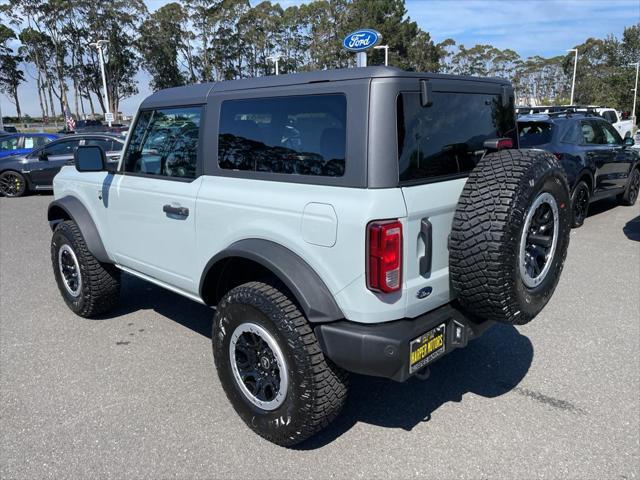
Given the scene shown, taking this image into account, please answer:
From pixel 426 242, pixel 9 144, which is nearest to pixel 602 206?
pixel 426 242

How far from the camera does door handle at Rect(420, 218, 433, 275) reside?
2.43 metres

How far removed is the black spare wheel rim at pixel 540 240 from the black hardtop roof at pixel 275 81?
0.85 metres

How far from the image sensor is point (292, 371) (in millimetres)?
2566

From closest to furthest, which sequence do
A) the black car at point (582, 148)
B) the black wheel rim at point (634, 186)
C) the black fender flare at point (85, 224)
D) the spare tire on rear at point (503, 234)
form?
the spare tire on rear at point (503, 234), the black fender flare at point (85, 224), the black car at point (582, 148), the black wheel rim at point (634, 186)

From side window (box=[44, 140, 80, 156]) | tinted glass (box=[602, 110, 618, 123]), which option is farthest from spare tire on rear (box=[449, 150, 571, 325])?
tinted glass (box=[602, 110, 618, 123])

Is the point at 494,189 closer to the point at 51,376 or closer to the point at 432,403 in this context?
the point at 432,403

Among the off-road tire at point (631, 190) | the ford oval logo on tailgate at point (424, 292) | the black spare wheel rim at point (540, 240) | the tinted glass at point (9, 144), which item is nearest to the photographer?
the ford oval logo on tailgate at point (424, 292)

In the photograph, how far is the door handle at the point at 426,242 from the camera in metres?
2.43

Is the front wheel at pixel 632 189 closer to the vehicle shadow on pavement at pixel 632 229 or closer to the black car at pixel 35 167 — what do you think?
the vehicle shadow on pavement at pixel 632 229

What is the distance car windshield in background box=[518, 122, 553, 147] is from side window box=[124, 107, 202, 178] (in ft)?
18.7

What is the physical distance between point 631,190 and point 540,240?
337 inches

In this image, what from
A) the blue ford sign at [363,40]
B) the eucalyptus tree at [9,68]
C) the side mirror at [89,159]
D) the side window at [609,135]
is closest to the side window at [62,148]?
the side mirror at [89,159]

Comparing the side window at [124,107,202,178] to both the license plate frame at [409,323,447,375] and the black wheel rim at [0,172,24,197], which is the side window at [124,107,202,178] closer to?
the license plate frame at [409,323,447,375]

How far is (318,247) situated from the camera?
8.04 feet
